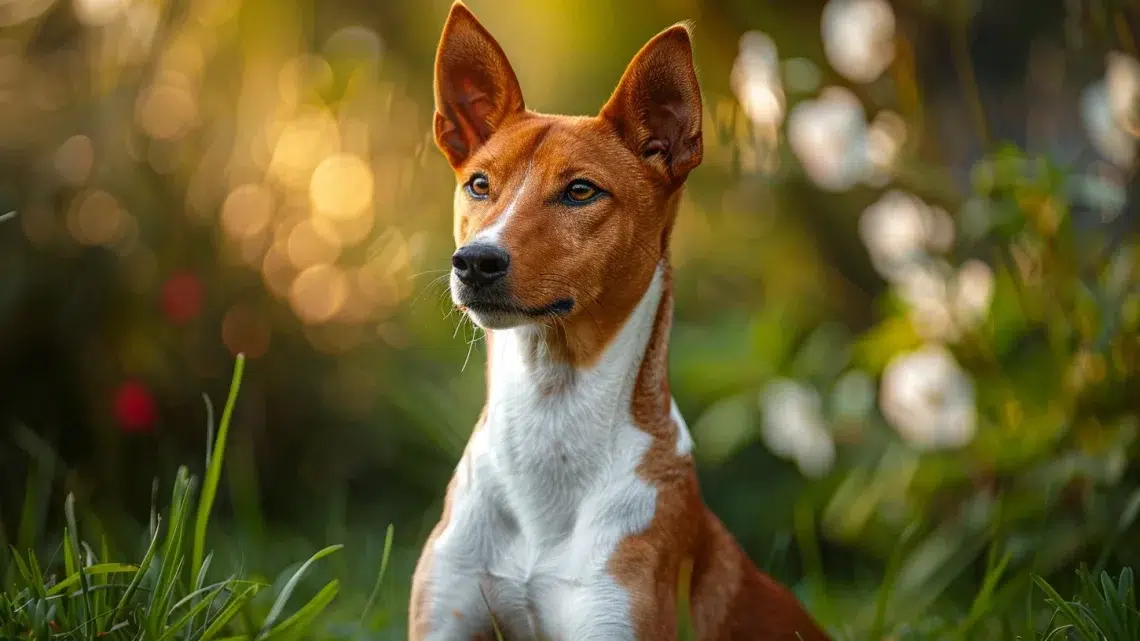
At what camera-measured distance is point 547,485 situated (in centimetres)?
279

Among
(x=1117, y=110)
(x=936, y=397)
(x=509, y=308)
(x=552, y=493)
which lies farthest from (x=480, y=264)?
(x=1117, y=110)

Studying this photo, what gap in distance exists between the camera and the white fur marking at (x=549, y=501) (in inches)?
105

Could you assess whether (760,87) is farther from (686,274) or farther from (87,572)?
(87,572)

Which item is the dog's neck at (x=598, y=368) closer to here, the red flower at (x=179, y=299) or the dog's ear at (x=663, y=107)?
the dog's ear at (x=663, y=107)

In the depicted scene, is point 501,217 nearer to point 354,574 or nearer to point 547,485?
point 547,485

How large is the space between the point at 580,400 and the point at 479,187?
1.90 feet

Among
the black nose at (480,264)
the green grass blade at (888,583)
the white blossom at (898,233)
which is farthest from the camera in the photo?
the white blossom at (898,233)

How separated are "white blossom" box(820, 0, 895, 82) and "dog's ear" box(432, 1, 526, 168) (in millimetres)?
2121

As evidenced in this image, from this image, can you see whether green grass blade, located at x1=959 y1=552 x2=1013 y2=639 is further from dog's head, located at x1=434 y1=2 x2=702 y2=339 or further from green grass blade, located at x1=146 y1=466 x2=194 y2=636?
green grass blade, located at x1=146 y1=466 x2=194 y2=636

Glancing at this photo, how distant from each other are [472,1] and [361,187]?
1157 mm

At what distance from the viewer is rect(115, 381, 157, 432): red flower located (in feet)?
16.2

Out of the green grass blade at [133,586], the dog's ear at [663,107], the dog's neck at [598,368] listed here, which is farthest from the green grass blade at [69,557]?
the dog's ear at [663,107]

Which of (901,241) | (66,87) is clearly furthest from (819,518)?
(66,87)

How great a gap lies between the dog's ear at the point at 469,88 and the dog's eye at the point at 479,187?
18cm
